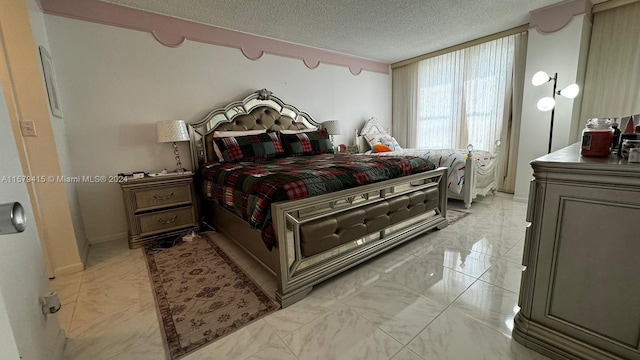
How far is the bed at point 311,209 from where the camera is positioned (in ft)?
5.25

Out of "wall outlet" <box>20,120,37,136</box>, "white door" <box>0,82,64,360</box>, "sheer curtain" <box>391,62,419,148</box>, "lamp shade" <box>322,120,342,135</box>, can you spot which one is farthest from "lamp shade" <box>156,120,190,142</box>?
"sheer curtain" <box>391,62,419,148</box>

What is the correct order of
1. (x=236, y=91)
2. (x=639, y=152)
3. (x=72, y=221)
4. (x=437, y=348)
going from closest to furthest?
1. (x=639, y=152)
2. (x=437, y=348)
3. (x=72, y=221)
4. (x=236, y=91)

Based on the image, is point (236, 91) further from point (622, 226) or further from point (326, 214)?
point (622, 226)

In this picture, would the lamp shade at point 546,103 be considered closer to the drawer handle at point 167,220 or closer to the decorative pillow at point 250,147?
the decorative pillow at point 250,147

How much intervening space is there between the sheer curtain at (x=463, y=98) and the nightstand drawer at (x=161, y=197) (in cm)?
414

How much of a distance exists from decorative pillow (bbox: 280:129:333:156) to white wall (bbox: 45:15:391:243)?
889 mm

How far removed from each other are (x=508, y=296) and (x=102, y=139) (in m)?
3.67

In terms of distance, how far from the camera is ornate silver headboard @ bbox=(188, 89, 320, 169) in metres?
Answer: 3.05

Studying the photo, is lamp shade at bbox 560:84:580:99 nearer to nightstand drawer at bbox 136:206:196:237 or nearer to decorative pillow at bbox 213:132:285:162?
decorative pillow at bbox 213:132:285:162

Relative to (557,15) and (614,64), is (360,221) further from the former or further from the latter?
(614,64)

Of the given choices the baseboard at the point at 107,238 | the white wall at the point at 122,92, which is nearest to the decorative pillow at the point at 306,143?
the white wall at the point at 122,92

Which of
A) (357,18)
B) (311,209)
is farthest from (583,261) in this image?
(357,18)

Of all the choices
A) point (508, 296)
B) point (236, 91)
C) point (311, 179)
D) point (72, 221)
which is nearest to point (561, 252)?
point (508, 296)

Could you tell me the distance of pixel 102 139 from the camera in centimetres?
262
